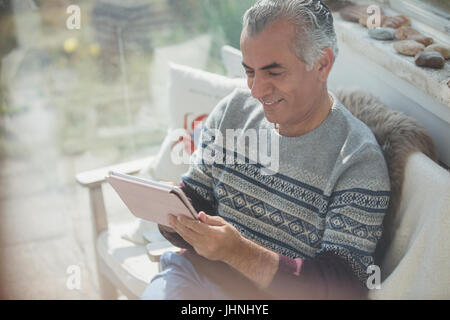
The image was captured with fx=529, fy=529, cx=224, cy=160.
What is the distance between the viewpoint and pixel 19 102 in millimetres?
2834

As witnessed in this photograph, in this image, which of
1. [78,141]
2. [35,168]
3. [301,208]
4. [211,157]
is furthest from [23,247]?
[301,208]

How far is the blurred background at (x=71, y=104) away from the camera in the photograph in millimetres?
2529

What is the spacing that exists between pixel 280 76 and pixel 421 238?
51 centimetres

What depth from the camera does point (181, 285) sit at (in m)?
1.45

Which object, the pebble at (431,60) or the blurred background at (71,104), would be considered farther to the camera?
the blurred background at (71,104)

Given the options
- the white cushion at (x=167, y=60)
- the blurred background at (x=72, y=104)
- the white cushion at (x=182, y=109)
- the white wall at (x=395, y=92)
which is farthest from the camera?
the white cushion at (x=167, y=60)

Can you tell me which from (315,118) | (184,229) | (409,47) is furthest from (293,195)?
(409,47)

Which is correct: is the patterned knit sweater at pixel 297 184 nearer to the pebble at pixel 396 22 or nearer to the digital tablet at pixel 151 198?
the digital tablet at pixel 151 198

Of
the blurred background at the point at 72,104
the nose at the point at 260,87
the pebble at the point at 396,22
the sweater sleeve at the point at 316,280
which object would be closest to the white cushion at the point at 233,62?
the blurred background at the point at 72,104

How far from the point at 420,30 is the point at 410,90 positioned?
0.30m

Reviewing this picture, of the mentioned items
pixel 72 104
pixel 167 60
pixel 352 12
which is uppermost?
pixel 352 12

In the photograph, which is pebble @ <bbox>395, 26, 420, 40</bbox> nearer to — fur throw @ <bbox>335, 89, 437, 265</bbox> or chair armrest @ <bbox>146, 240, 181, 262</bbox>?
fur throw @ <bbox>335, 89, 437, 265</bbox>

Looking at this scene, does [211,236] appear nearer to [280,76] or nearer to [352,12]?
[280,76]

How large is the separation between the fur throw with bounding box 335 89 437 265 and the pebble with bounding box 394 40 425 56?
0.72 ft
